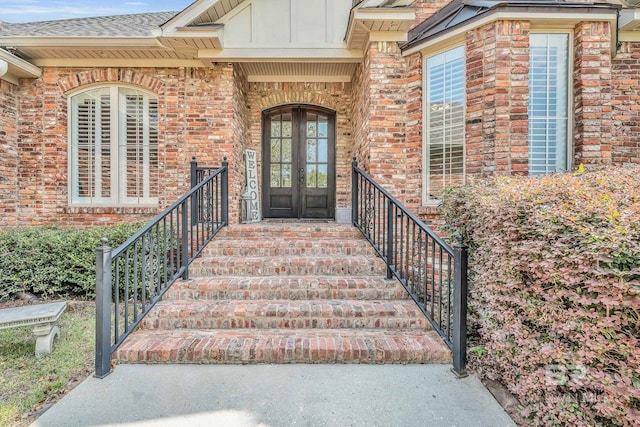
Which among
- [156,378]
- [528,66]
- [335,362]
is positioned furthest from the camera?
[528,66]

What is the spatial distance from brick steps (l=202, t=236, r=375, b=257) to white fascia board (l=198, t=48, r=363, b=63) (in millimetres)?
2864

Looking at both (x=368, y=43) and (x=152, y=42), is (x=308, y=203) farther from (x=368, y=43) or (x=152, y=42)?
(x=152, y=42)

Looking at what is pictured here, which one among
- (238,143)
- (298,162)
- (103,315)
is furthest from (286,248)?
(298,162)

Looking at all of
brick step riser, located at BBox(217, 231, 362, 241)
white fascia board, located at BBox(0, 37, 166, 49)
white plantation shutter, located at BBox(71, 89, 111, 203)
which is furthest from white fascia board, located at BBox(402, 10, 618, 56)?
white plantation shutter, located at BBox(71, 89, 111, 203)

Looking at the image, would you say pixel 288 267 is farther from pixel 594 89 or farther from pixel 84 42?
pixel 84 42

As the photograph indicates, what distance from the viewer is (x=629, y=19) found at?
4.50m

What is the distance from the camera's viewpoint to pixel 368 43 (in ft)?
15.1

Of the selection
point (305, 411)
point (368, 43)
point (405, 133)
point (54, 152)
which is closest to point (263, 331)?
point (305, 411)

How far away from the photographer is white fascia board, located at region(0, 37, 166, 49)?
468 centimetres

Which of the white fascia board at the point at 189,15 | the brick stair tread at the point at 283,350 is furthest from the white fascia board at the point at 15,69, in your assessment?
the brick stair tread at the point at 283,350

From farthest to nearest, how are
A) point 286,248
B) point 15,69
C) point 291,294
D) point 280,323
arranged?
1. point 15,69
2. point 286,248
3. point 291,294
4. point 280,323

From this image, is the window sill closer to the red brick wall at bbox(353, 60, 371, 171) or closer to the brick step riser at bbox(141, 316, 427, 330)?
the brick step riser at bbox(141, 316, 427, 330)

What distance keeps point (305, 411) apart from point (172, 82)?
523 cm

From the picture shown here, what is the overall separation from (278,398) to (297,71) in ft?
17.4
